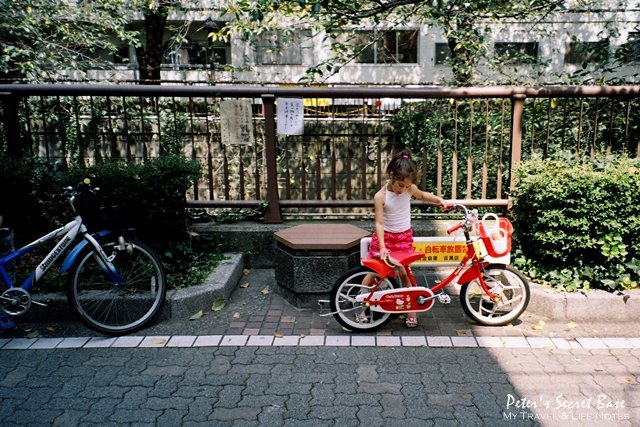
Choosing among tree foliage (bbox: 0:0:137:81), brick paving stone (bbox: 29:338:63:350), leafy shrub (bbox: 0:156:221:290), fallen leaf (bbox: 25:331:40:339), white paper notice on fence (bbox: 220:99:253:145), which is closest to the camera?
brick paving stone (bbox: 29:338:63:350)

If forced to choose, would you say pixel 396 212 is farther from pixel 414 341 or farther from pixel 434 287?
pixel 414 341

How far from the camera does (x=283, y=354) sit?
4.12m

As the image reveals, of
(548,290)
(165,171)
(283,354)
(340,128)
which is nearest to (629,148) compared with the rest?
(548,290)

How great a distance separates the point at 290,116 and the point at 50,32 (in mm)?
6835

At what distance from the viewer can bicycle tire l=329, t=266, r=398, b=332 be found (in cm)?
438

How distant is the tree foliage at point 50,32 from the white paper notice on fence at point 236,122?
4.09 metres

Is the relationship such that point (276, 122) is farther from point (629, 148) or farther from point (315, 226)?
point (629, 148)

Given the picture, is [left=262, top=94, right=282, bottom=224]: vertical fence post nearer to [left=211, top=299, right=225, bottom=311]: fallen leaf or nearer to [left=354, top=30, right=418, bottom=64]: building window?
[left=211, top=299, right=225, bottom=311]: fallen leaf

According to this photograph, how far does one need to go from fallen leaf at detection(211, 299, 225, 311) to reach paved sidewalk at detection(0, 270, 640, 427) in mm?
117

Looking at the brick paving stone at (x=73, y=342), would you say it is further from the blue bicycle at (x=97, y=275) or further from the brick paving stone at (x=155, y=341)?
the brick paving stone at (x=155, y=341)

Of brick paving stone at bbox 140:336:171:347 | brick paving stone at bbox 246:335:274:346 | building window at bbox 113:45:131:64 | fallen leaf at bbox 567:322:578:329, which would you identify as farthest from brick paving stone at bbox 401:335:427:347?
building window at bbox 113:45:131:64

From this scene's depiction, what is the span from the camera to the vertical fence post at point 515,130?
579 cm

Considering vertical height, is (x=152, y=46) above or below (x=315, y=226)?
above

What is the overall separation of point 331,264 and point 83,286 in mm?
2301
